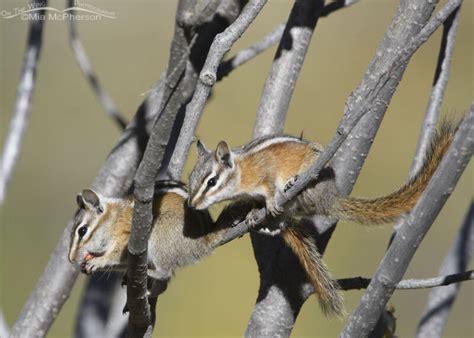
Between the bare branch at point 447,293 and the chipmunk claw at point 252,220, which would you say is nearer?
the chipmunk claw at point 252,220

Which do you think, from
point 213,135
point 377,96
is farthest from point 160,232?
point 213,135

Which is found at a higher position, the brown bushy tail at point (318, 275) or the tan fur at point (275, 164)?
the tan fur at point (275, 164)

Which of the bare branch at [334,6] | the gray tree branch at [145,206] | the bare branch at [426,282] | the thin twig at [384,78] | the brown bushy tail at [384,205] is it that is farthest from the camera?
the bare branch at [334,6]

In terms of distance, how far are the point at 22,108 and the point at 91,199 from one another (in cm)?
34

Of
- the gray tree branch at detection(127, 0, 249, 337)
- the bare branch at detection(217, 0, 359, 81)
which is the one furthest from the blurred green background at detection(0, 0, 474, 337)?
the gray tree branch at detection(127, 0, 249, 337)

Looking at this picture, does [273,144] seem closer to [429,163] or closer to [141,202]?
[429,163]

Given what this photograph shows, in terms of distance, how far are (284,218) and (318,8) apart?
706mm

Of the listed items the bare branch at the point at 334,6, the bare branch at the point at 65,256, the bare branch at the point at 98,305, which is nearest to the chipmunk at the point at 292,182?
the bare branch at the point at 65,256

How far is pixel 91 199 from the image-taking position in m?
2.38

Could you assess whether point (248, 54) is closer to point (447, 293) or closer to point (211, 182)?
point (211, 182)

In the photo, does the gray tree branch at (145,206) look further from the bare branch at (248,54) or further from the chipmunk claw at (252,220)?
the bare branch at (248,54)

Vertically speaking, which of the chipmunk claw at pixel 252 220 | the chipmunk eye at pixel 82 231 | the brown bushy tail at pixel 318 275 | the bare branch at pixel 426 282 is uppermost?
the chipmunk eye at pixel 82 231

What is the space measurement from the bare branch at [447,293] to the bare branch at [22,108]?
4.17ft

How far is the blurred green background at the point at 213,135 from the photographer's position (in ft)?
17.0
